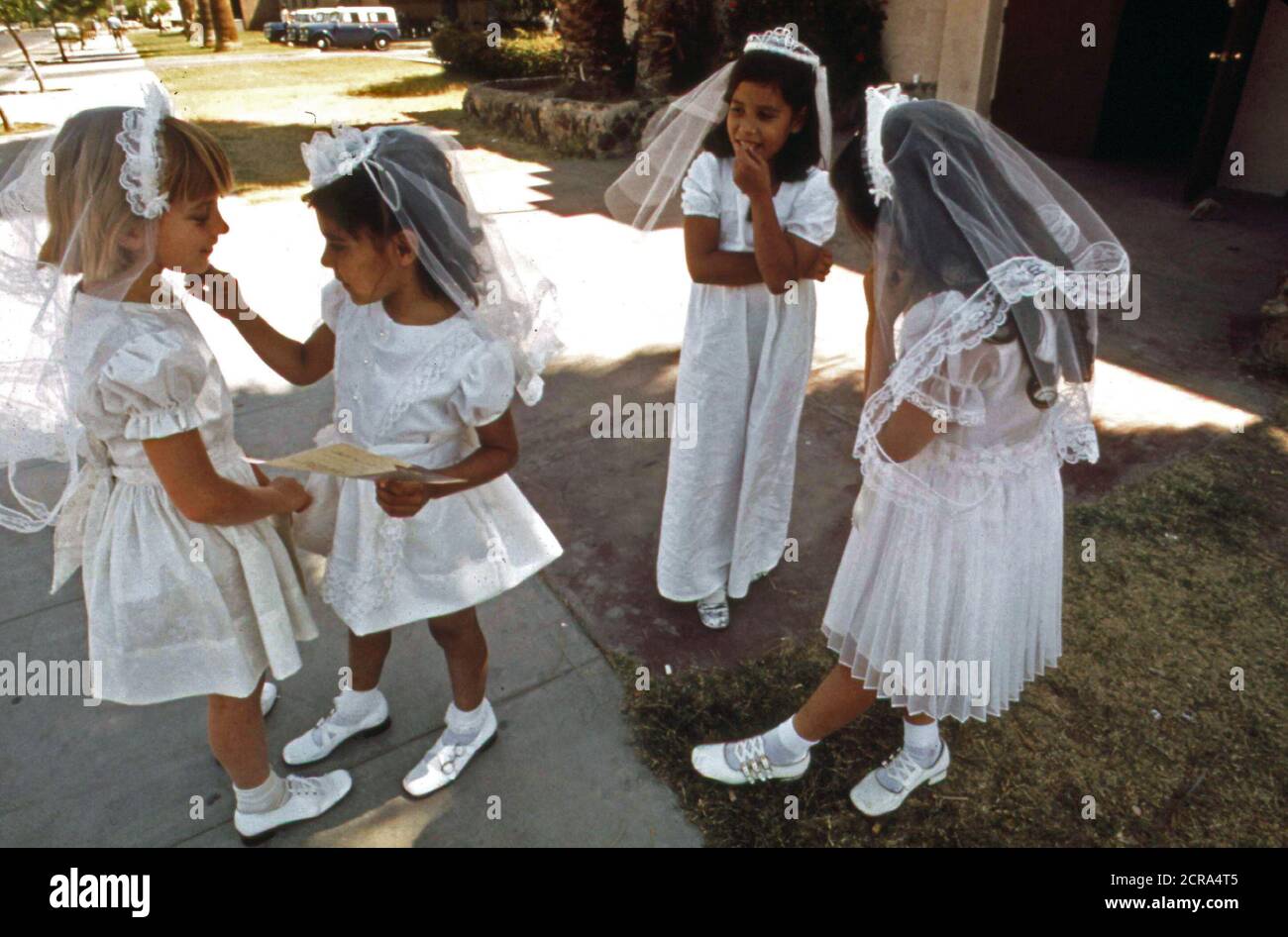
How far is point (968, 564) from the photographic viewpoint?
183 cm

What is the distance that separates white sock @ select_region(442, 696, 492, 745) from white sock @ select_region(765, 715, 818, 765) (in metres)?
0.76

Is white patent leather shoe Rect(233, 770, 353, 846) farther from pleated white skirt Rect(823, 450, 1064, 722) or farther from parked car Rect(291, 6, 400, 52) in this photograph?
parked car Rect(291, 6, 400, 52)

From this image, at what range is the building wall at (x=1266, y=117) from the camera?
7457mm

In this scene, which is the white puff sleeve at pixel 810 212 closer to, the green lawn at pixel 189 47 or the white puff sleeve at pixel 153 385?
the white puff sleeve at pixel 153 385

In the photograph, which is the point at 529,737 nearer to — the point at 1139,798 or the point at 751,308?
the point at 751,308

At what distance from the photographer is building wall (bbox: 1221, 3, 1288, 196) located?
7457mm

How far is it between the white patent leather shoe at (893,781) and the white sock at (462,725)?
99cm

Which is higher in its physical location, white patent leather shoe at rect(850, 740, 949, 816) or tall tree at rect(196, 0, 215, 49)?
tall tree at rect(196, 0, 215, 49)

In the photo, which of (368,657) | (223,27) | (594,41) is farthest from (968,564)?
(223,27)

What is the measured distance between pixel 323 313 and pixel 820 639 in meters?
1.75

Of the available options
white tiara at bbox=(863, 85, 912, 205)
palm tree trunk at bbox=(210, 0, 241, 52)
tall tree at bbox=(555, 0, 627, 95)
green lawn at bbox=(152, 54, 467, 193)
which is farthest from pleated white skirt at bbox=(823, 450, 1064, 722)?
palm tree trunk at bbox=(210, 0, 241, 52)

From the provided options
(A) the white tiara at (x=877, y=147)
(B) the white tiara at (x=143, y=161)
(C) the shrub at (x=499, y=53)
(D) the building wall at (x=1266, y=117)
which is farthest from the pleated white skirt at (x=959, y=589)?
(C) the shrub at (x=499, y=53)

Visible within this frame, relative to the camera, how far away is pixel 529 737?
237cm

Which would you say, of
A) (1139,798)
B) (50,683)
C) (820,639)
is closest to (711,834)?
(820,639)
